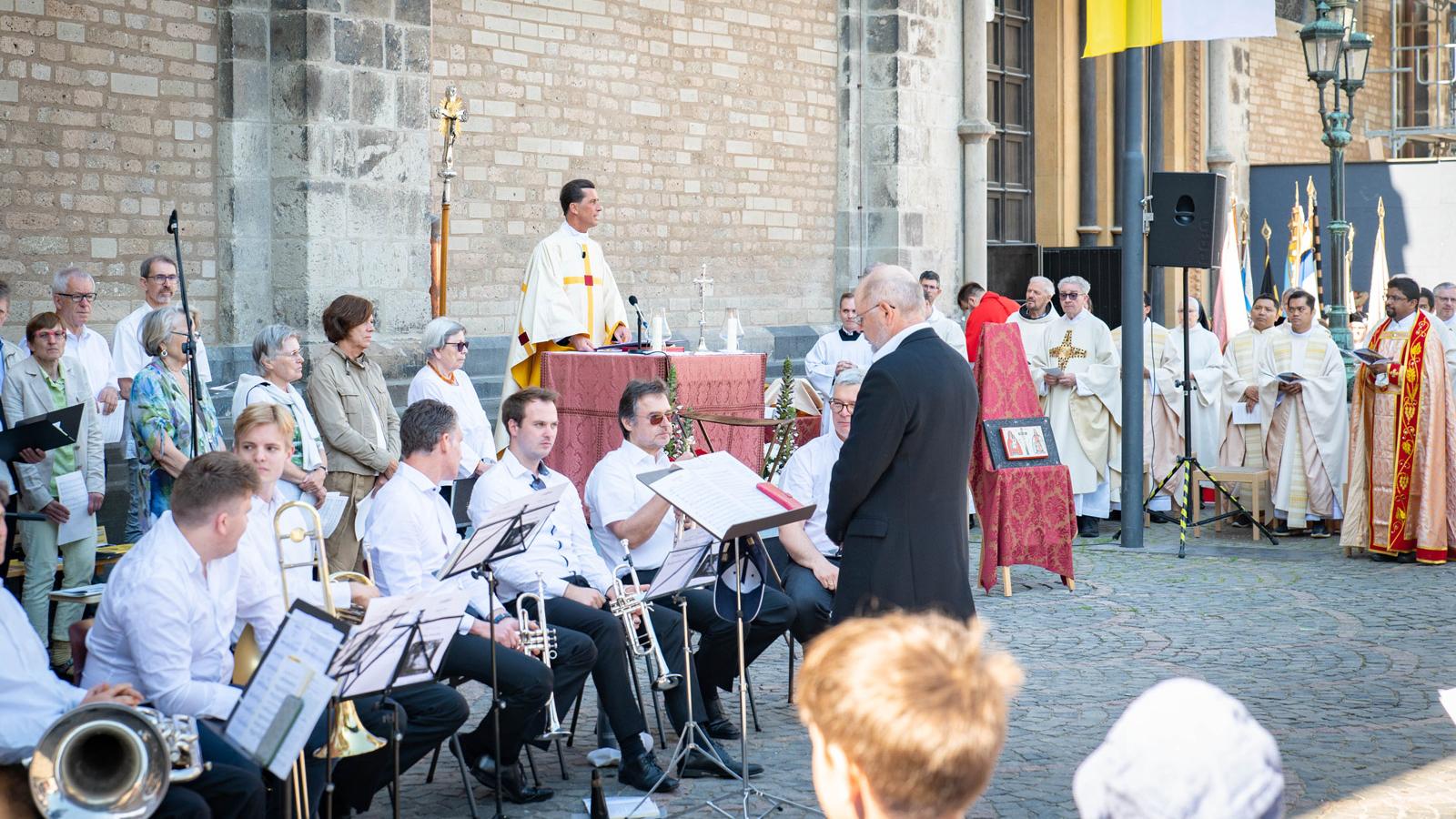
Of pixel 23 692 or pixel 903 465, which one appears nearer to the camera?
pixel 23 692

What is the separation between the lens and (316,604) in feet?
14.4

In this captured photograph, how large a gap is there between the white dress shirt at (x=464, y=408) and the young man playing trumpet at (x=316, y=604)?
262 centimetres

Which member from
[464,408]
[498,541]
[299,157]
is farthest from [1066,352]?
[498,541]

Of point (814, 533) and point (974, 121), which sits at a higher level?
point (974, 121)

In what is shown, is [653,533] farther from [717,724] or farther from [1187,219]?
[1187,219]

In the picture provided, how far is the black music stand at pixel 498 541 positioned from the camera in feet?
15.4

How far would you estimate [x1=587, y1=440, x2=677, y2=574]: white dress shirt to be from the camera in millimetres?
6152

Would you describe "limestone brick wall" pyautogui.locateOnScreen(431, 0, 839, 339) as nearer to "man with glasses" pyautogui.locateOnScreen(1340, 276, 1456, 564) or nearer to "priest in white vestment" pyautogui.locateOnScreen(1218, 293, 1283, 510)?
"priest in white vestment" pyautogui.locateOnScreen(1218, 293, 1283, 510)

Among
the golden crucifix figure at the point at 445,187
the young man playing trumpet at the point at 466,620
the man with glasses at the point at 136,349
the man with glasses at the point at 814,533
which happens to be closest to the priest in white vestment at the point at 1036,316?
the golden crucifix figure at the point at 445,187

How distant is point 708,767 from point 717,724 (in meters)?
0.45

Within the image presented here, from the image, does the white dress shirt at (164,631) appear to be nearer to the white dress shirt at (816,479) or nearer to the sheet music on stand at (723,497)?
the sheet music on stand at (723,497)

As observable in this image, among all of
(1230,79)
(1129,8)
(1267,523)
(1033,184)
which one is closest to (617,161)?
(1129,8)

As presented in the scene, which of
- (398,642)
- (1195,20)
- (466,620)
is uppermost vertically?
(1195,20)

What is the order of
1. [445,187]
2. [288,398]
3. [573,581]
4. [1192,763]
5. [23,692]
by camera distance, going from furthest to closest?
[445,187] → [288,398] → [573,581] → [23,692] → [1192,763]
